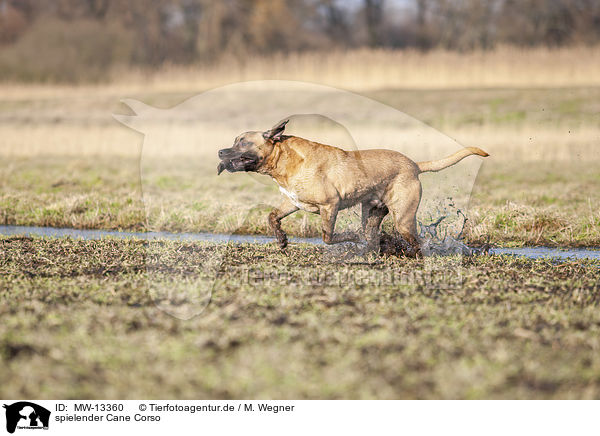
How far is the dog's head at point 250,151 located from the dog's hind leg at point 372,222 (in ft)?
4.95

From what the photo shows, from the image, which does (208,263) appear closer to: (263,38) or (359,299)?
(359,299)

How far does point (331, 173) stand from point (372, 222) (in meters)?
1.10

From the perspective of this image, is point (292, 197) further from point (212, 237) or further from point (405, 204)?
point (212, 237)

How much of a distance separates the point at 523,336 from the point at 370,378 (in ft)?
5.19

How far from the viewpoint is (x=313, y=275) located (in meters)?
7.98

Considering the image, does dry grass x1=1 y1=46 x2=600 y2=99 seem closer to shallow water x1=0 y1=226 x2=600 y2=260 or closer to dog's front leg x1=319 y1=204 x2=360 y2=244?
shallow water x1=0 y1=226 x2=600 y2=260

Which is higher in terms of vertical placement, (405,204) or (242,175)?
(405,204)

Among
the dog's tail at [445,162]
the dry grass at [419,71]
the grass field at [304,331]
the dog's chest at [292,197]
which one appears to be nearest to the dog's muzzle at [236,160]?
the dog's chest at [292,197]

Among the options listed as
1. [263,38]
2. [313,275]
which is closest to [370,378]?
[313,275]

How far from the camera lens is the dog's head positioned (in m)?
8.06

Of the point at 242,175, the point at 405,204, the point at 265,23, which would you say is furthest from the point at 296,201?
the point at 265,23
